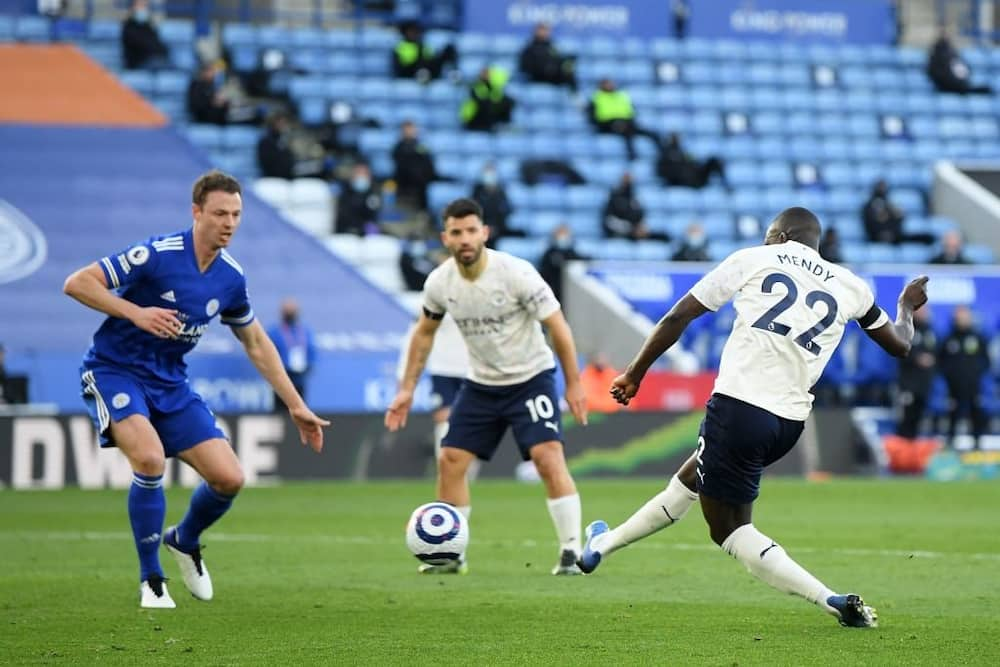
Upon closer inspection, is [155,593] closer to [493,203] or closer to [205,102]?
[493,203]

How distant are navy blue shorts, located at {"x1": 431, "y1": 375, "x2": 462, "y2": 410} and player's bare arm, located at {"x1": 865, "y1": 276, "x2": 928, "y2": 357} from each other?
761cm

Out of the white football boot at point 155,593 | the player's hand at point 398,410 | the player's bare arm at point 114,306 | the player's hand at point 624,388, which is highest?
the player's bare arm at point 114,306

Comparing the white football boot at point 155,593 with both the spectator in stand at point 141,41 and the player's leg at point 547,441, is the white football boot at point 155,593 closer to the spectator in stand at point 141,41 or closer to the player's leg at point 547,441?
the player's leg at point 547,441

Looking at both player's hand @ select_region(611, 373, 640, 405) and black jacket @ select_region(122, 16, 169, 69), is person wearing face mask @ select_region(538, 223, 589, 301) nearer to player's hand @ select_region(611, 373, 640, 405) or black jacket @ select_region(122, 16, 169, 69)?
→ black jacket @ select_region(122, 16, 169, 69)

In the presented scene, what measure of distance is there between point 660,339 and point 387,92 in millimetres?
21431

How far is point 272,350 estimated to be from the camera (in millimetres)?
9539

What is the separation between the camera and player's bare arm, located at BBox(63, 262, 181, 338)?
8523 millimetres

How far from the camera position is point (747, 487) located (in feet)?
25.9

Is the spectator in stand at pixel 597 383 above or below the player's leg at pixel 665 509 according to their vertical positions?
below

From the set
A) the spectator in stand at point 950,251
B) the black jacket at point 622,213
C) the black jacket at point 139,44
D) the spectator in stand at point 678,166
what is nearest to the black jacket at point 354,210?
the black jacket at point 622,213

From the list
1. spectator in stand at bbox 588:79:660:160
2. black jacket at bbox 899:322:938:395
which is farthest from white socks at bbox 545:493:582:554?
spectator in stand at bbox 588:79:660:160

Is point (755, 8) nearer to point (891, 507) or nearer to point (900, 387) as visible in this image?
point (900, 387)

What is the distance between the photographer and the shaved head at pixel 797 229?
8.02m

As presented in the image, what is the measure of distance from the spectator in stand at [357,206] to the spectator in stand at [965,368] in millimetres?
8315
